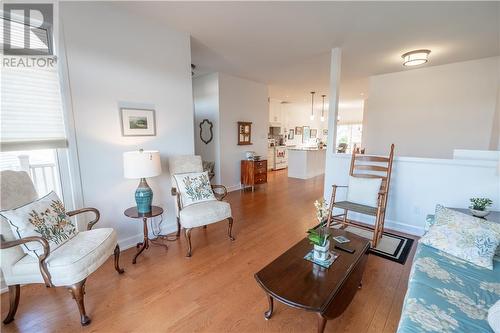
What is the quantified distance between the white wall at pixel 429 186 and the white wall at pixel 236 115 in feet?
8.44

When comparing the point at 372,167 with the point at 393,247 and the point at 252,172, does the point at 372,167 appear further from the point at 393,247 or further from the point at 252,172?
the point at 252,172

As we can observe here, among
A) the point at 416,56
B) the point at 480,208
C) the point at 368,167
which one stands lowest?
the point at 480,208

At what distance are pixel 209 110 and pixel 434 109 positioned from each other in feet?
15.1

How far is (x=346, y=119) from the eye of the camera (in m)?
11.1

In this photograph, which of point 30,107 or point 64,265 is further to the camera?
point 30,107

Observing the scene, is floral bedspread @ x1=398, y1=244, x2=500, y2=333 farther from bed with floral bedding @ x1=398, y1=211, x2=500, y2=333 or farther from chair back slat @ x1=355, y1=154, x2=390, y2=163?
chair back slat @ x1=355, y1=154, x2=390, y2=163

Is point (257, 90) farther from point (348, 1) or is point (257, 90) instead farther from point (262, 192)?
point (348, 1)

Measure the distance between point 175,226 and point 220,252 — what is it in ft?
2.99

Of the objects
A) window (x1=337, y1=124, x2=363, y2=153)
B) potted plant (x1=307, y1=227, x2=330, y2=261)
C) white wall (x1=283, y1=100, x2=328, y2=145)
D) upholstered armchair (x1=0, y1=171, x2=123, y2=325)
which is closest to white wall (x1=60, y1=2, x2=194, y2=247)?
upholstered armchair (x1=0, y1=171, x2=123, y2=325)

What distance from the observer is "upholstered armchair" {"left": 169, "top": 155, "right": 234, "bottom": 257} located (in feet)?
7.93

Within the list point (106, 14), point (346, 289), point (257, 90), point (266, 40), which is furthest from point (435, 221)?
point (257, 90)

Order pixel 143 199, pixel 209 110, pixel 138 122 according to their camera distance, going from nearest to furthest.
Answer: pixel 143 199 → pixel 138 122 → pixel 209 110

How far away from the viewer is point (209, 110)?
16.2 feet

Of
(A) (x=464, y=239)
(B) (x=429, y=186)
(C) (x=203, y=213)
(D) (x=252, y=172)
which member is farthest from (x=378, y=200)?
(D) (x=252, y=172)
